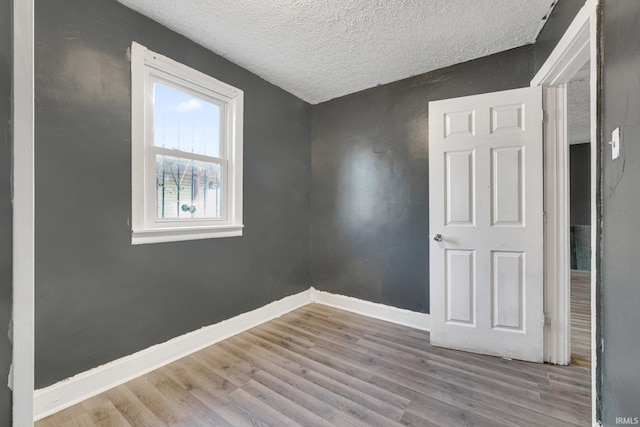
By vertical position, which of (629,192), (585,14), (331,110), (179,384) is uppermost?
(331,110)

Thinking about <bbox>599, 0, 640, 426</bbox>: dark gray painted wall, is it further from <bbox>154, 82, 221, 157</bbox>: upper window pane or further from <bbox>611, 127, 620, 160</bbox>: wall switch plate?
<bbox>154, 82, 221, 157</bbox>: upper window pane

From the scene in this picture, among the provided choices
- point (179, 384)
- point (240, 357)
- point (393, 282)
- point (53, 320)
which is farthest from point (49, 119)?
point (393, 282)

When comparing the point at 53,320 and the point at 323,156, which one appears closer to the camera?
the point at 53,320

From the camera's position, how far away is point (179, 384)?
1705mm

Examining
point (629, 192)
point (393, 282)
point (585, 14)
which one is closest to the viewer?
point (629, 192)

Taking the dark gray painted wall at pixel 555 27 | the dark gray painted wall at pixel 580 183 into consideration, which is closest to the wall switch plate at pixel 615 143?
the dark gray painted wall at pixel 555 27

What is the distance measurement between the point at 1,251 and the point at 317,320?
2.38 meters

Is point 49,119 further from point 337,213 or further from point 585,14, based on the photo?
point 585,14

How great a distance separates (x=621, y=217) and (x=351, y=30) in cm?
188

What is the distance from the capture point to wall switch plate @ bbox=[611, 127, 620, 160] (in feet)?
3.34

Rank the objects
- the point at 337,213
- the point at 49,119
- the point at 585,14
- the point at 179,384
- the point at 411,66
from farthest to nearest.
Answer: the point at 337,213 → the point at 411,66 → the point at 179,384 → the point at 49,119 → the point at 585,14

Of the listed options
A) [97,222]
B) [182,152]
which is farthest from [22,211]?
[182,152]

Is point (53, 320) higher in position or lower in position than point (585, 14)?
lower

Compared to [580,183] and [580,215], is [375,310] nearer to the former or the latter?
[580,215]
